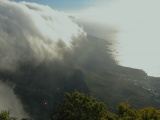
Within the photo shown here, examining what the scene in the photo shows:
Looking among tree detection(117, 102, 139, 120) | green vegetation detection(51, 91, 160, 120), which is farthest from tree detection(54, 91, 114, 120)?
tree detection(117, 102, 139, 120)

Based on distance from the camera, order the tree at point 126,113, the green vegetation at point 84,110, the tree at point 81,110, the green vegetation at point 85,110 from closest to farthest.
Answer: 1. the tree at point 126,113
2. the green vegetation at point 85,110
3. the green vegetation at point 84,110
4. the tree at point 81,110

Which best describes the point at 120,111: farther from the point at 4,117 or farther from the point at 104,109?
the point at 4,117

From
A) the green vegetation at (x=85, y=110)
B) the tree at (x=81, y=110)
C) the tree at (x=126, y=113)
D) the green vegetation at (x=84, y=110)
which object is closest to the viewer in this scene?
the tree at (x=126, y=113)

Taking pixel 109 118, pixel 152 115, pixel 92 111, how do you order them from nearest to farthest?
pixel 109 118 < pixel 152 115 < pixel 92 111

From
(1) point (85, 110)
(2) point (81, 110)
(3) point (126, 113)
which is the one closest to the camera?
(3) point (126, 113)

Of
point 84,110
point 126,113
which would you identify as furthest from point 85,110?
point 126,113

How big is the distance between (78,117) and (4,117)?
2392 centimetres

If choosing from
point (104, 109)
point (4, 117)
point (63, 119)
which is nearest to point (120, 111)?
point (104, 109)

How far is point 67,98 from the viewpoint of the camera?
9862cm

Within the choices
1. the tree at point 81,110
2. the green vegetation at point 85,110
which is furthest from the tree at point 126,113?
the tree at point 81,110

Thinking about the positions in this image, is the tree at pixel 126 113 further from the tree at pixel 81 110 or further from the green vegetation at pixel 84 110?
the tree at pixel 81 110

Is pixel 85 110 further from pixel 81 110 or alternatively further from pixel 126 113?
pixel 126 113

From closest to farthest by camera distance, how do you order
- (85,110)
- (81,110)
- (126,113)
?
(126,113) < (85,110) < (81,110)

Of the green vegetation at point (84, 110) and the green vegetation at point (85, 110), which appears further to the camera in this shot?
the green vegetation at point (84, 110)
